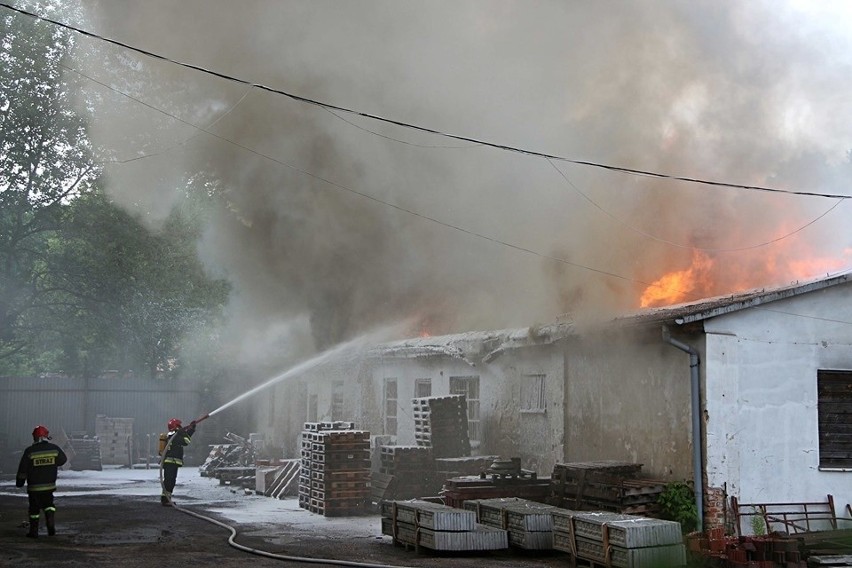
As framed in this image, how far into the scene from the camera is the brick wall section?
487 inches

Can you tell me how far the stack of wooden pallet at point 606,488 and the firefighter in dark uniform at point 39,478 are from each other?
23.9 ft

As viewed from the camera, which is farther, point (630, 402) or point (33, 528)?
point (630, 402)

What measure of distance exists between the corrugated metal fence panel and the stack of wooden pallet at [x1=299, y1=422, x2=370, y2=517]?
16.6 metres

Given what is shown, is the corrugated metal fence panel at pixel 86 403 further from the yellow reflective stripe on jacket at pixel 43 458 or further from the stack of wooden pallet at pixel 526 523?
the stack of wooden pallet at pixel 526 523

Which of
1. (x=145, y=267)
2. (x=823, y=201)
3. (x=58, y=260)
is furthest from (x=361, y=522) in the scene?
(x=823, y=201)

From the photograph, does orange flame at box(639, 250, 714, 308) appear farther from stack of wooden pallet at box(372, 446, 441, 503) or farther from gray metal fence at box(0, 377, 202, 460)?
gray metal fence at box(0, 377, 202, 460)

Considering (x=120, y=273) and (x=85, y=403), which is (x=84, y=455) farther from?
(x=120, y=273)

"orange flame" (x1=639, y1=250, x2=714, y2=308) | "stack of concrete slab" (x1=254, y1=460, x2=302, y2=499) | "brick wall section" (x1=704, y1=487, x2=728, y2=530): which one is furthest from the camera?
"orange flame" (x1=639, y1=250, x2=714, y2=308)

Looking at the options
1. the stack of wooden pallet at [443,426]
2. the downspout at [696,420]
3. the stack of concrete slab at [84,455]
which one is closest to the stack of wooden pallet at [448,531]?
the downspout at [696,420]

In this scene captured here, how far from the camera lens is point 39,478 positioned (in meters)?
13.0

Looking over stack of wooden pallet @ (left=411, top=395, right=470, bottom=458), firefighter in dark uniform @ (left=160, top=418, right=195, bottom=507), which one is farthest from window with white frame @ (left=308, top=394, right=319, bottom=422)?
firefighter in dark uniform @ (left=160, top=418, right=195, bottom=507)

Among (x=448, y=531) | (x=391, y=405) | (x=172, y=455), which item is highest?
(x=391, y=405)

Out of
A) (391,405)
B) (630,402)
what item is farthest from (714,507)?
(391,405)

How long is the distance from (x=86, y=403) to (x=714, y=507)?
25.0 meters
